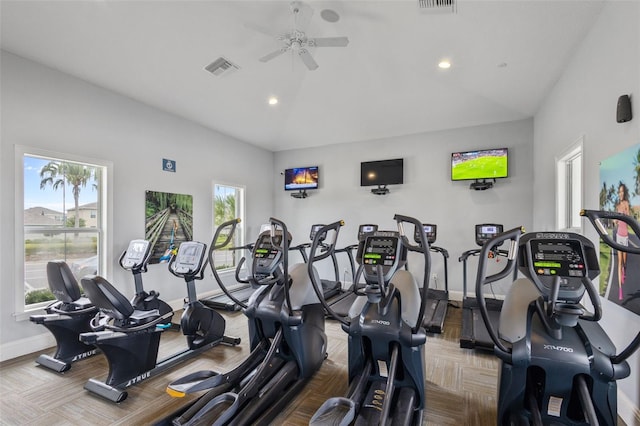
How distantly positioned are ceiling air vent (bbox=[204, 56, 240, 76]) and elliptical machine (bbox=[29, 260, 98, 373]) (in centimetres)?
262

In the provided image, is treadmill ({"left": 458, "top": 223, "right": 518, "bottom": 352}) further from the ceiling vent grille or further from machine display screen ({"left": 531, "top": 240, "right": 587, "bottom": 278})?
the ceiling vent grille

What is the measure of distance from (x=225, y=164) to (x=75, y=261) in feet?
10.0

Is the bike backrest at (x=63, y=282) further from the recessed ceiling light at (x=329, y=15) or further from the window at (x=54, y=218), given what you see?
the recessed ceiling light at (x=329, y=15)

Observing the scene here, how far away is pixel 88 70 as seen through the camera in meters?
3.58

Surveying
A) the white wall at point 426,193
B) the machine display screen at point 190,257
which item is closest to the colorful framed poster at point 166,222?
the machine display screen at point 190,257

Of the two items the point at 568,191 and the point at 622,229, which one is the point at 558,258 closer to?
the point at 622,229

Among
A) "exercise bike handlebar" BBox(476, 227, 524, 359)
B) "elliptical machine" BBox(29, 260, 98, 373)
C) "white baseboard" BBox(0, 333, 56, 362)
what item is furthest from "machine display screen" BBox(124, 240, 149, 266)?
"exercise bike handlebar" BBox(476, 227, 524, 359)

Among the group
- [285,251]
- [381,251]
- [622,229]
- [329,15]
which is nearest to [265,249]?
[285,251]

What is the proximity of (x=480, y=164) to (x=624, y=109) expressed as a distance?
329cm

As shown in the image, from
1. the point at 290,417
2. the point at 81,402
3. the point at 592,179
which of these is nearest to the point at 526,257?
the point at 592,179

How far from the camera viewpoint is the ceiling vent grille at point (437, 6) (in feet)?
7.90

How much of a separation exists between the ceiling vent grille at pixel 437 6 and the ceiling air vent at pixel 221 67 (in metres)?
2.11

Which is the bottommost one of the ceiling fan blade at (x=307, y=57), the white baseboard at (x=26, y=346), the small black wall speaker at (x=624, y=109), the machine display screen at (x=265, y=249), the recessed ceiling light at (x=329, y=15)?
the white baseboard at (x=26, y=346)

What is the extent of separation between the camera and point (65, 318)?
9.74ft
